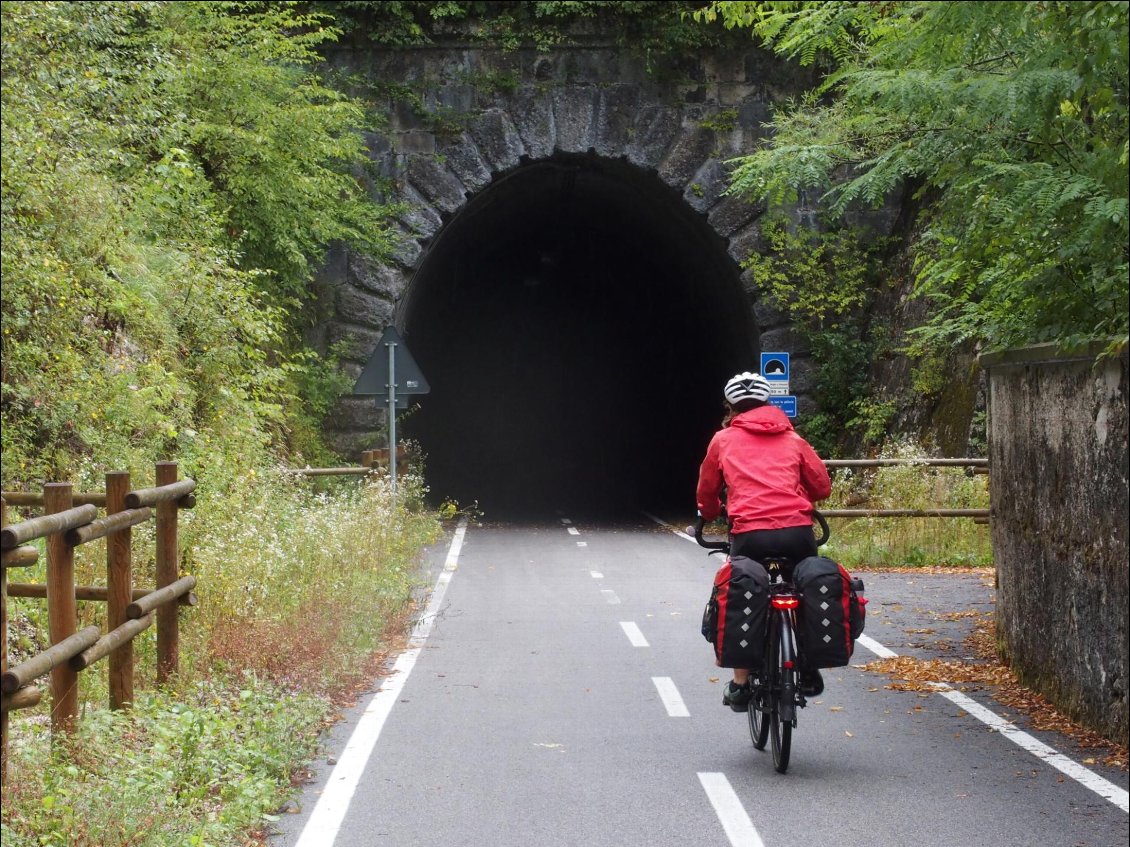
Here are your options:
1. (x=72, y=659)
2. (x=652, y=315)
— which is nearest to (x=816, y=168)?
(x=72, y=659)

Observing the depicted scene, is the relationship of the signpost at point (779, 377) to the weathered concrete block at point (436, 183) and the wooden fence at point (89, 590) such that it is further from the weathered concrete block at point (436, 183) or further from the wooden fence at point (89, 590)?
the wooden fence at point (89, 590)

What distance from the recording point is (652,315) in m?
39.2

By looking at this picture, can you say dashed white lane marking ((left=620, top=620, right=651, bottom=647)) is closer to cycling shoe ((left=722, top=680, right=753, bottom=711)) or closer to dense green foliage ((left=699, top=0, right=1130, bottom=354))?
dense green foliage ((left=699, top=0, right=1130, bottom=354))

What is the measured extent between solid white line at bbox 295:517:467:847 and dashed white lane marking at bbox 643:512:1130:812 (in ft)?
12.1

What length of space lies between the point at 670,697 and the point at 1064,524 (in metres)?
2.83

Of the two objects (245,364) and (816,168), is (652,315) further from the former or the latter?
(816,168)

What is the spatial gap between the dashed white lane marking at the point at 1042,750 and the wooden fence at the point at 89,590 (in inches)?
192

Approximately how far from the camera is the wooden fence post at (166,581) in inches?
311

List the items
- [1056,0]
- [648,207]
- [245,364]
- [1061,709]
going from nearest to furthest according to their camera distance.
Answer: [1056,0] → [1061,709] → [245,364] → [648,207]

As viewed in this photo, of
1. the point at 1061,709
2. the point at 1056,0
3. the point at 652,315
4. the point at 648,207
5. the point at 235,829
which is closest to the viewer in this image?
the point at 235,829

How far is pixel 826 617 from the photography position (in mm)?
6914

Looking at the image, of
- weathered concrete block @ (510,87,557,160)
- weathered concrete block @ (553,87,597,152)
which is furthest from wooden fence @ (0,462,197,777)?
weathered concrete block @ (553,87,597,152)

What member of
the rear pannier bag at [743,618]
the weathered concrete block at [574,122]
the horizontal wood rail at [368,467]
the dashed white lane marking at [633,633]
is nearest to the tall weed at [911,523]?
the dashed white lane marking at [633,633]

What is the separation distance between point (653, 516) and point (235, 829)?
988 inches
